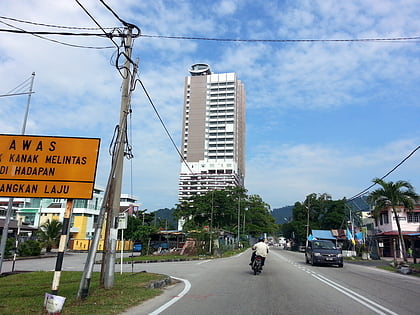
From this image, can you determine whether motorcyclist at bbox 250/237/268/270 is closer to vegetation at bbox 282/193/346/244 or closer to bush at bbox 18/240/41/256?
bush at bbox 18/240/41/256

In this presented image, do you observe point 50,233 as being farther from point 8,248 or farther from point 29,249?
point 8,248

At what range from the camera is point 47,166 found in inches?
311

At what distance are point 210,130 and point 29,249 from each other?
392ft

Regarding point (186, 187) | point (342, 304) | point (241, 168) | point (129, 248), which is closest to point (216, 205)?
point (129, 248)

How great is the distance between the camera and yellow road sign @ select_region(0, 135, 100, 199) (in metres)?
7.74

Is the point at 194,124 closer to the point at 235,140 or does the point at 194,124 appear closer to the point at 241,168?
the point at 235,140

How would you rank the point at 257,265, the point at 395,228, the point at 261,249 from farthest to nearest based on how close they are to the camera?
the point at 395,228 → the point at 261,249 → the point at 257,265

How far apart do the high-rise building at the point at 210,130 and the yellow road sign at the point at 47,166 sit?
131396mm

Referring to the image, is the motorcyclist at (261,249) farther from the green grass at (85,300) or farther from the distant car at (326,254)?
the distant car at (326,254)

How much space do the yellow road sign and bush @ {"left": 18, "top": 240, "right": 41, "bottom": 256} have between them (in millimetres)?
27791

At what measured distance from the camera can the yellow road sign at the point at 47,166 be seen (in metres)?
7.74

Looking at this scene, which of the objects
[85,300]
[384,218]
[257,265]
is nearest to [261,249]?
[257,265]

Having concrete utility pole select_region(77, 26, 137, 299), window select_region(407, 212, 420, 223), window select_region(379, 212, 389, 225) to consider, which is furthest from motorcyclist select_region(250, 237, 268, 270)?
window select_region(379, 212, 389, 225)

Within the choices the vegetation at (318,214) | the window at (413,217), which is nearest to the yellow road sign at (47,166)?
the window at (413,217)
